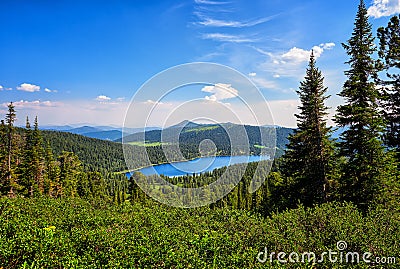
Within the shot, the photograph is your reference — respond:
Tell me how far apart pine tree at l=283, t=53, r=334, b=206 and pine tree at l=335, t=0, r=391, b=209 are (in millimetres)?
1894

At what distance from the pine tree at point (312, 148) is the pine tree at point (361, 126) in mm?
1894

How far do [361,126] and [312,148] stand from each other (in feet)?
15.2

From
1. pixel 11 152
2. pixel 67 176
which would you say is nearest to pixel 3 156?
pixel 11 152

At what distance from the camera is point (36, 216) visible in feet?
42.6

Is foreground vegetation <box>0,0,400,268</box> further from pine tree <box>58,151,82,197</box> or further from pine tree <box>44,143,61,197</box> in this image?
pine tree <box>58,151,82,197</box>

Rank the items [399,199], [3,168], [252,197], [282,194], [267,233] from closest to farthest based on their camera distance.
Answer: [267,233], [399,199], [282,194], [3,168], [252,197]

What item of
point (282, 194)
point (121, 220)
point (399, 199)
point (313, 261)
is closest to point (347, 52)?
point (399, 199)

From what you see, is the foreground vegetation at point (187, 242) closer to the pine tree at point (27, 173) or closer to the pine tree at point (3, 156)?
the pine tree at point (3, 156)

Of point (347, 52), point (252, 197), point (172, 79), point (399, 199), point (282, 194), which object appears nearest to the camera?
Result: point (172, 79)

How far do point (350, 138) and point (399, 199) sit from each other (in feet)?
14.8

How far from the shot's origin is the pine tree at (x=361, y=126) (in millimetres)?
17125

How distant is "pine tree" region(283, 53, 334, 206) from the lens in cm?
2116

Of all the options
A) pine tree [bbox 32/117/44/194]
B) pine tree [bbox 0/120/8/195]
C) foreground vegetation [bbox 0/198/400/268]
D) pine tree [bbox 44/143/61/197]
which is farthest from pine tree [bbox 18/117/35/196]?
foreground vegetation [bbox 0/198/400/268]

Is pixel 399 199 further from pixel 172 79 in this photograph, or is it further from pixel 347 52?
pixel 172 79
